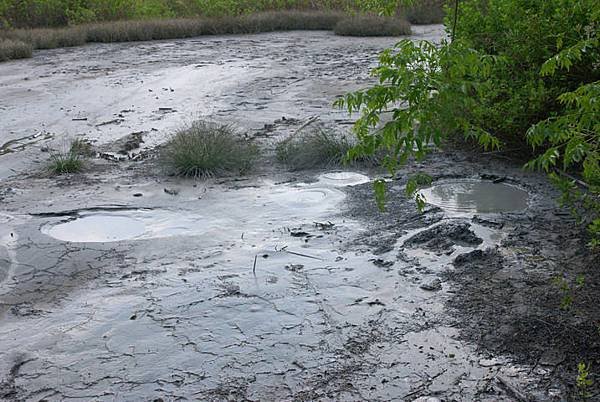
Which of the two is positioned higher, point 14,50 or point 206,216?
point 14,50

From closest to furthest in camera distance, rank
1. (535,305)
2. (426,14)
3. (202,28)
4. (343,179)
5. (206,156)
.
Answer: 1. (535,305)
2. (343,179)
3. (206,156)
4. (202,28)
5. (426,14)

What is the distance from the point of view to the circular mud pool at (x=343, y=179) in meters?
6.87

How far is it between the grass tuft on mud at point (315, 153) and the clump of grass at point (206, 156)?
0.33m

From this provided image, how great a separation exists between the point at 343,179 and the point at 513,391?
3.64m

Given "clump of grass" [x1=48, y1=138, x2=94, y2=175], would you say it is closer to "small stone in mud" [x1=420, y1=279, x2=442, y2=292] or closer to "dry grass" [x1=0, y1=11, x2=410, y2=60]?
"small stone in mud" [x1=420, y1=279, x2=442, y2=292]

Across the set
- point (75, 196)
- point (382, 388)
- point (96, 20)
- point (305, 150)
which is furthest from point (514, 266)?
point (96, 20)

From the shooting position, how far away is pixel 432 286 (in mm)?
4719

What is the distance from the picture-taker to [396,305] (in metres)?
4.52

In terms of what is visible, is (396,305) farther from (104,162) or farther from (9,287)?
(104,162)

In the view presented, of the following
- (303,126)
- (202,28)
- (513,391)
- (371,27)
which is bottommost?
(513,391)

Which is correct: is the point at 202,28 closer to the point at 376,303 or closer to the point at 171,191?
the point at 171,191

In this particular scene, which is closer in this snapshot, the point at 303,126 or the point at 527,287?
the point at 527,287

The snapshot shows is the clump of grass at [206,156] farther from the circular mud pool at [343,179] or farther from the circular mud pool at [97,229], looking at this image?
the circular mud pool at [97,229]

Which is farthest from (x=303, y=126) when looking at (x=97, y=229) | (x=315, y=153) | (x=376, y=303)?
(x=376, y=303)
